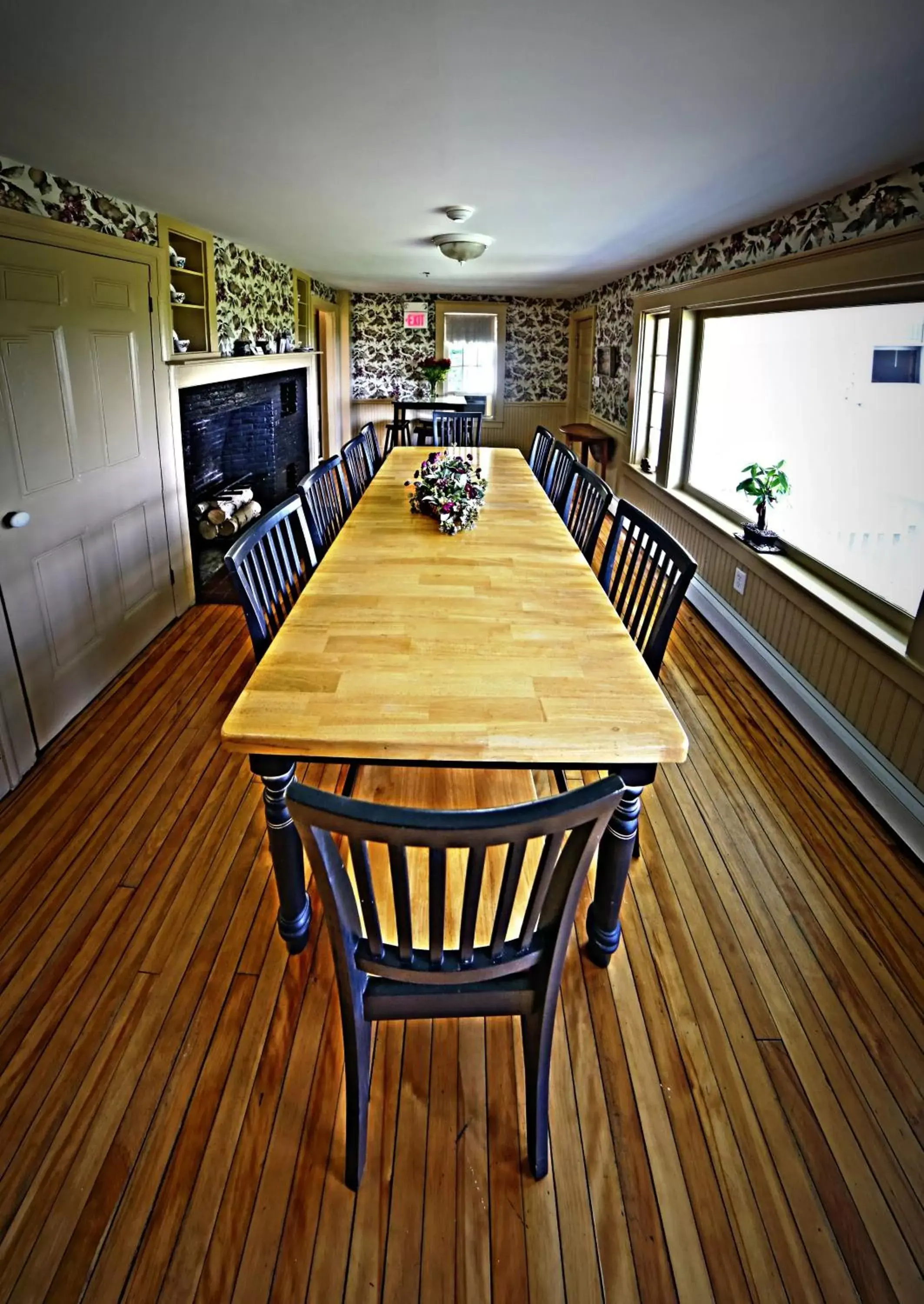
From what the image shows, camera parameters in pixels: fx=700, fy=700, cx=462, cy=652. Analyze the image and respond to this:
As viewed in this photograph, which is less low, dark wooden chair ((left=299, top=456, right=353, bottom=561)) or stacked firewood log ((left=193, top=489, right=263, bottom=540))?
dark wooden chair ((left=299, top=456, right=353, bottom=561))

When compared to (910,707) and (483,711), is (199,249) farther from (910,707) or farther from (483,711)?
(910,707)

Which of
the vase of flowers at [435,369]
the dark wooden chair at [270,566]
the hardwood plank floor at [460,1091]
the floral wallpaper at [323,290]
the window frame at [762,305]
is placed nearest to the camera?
the hardwood plank floor at [460,1091]

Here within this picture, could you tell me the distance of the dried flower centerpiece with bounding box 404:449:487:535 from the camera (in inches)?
109

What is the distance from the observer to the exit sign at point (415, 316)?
9133mm

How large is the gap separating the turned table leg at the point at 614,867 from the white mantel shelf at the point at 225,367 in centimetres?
338

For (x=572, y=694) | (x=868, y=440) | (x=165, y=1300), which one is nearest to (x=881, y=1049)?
(x=572, y=694)

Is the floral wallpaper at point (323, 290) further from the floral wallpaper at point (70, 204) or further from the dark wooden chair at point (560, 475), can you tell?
the dark wooden chair at point (560, 475)

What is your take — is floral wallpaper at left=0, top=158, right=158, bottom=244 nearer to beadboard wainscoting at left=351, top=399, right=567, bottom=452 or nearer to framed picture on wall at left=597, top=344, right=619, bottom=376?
framed picture on wall at left=597, top=344, right=619, bottom=376

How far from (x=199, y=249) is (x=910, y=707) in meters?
4.52

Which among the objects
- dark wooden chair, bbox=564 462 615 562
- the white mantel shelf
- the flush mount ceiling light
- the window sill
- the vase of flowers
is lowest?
the window sill

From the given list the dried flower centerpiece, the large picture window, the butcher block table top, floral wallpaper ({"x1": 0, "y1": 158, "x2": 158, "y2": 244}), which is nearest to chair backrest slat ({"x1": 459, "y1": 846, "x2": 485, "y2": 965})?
the butcher block table top

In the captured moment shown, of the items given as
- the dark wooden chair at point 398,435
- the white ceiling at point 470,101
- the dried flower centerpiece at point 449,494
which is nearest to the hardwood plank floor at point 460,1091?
the dried flower centerpiece at point 449,494

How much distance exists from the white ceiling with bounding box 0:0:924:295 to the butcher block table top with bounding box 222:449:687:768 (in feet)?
4.20

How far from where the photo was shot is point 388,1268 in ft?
4.00
